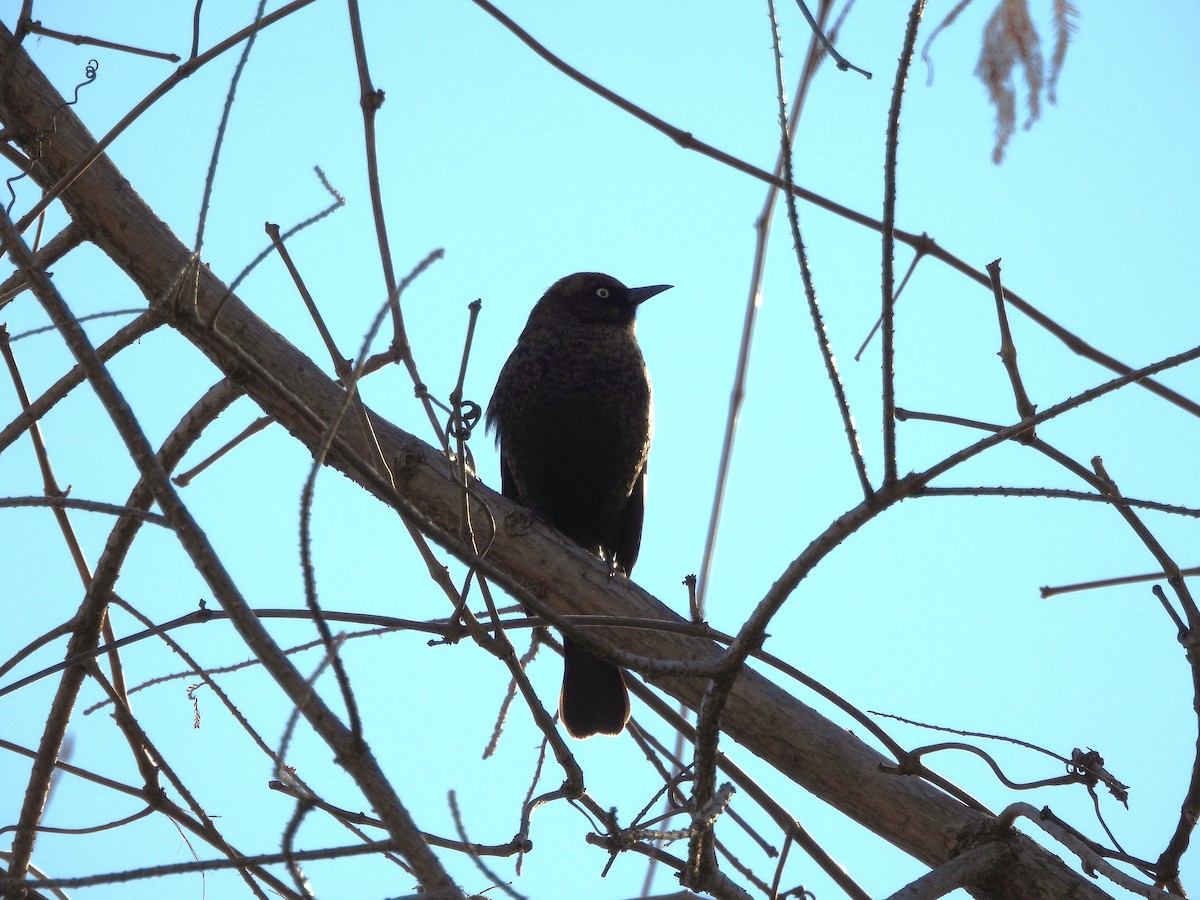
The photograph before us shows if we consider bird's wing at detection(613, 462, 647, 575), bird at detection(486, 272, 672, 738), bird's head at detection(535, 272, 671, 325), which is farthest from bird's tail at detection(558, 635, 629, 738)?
bird's head at detection(535, 272, 671, 325)

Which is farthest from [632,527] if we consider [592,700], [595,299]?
[595,299]

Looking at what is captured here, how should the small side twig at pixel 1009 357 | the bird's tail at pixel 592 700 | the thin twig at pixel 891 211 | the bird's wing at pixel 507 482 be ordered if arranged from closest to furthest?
the thin twig at pixel 891 211, the small side twig at pixel 1009 357, the bird's tail at pixel 592 700, the bird's wing at pixel 507 482

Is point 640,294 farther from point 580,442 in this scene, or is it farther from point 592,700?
point 592,700

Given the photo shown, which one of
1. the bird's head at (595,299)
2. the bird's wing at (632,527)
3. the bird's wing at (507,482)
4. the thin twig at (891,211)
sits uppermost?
the bird's head at (595,299)

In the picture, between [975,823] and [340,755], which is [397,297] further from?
[975,823]

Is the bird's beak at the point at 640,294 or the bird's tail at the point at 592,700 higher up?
the bird's beak at the point at 640,294

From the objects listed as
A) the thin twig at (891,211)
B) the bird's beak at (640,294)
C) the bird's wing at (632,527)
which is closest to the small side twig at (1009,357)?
the thin twig at (891,211)

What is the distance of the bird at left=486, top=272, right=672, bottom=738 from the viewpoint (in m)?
4.25

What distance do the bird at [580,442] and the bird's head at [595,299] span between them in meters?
0.19

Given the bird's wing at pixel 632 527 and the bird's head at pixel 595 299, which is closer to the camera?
the bird's wing at pixel 632 527

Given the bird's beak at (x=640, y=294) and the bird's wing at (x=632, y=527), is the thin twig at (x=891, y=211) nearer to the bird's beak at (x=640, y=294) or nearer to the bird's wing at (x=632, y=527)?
the bird's wing at (x=632, y=527)

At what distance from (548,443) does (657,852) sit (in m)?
2.59

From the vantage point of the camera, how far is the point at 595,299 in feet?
16.7

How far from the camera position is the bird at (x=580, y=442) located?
4246 mm
